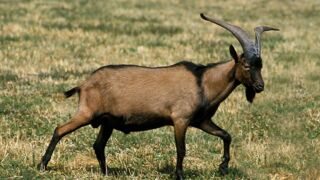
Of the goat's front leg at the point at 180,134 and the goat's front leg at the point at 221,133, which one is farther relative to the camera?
the goat's front leg at the point at 221,133

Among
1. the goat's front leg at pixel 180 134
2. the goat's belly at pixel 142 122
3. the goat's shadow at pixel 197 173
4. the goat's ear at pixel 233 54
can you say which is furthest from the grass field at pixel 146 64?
the goat's ear at pixel 233 54

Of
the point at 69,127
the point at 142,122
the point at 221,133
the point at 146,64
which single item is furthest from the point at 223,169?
the point at 146,64

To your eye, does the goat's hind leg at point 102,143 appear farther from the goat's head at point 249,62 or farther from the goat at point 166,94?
the goat's head at point 249,62

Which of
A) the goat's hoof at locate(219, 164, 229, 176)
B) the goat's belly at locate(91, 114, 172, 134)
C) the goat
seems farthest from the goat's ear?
the goat's hoof at locate(219, 164, 229, 176)

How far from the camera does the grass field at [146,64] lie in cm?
917

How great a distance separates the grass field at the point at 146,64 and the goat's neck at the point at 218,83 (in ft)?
3.77

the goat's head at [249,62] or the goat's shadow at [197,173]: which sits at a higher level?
the goat's head at [249,62]

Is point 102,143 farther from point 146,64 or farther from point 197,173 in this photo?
point 146,64

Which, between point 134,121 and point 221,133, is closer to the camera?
point 134,121

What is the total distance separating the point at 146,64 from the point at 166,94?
10959mm

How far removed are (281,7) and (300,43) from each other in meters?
15.1

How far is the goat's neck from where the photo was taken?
827 cm

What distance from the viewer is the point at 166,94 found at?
8195mm

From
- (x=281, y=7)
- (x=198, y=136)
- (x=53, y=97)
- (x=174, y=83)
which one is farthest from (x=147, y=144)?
(x=281, y=7)
